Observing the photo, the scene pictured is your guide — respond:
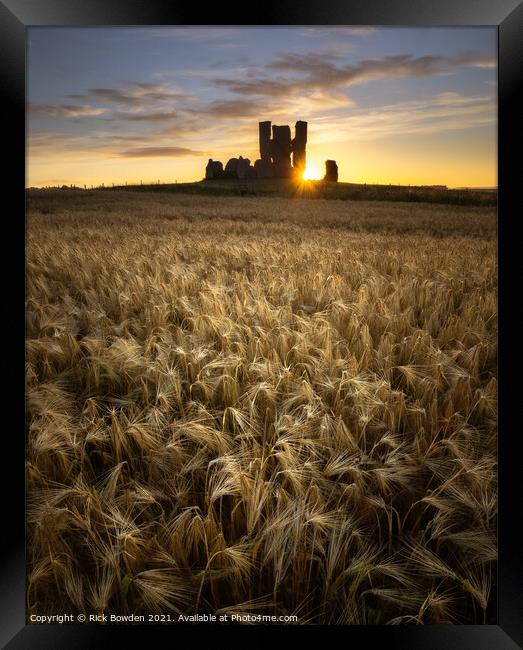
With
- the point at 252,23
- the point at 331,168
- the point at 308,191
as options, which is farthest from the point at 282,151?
Result: the point at 308,191

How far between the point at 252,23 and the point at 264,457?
5.77ft

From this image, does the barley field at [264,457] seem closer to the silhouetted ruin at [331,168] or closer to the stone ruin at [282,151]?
the silhouetted ruin at [331,168]

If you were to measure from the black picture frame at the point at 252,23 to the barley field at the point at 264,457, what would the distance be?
0.36 ft

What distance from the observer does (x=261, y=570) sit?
1.40m

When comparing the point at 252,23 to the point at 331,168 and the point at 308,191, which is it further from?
the point at 308,191

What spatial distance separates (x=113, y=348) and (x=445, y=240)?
4733 mm

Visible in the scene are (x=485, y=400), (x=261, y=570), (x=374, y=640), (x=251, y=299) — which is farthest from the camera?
(x=251, y=299)

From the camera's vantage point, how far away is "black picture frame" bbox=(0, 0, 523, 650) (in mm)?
1748

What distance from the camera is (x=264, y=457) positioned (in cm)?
171
